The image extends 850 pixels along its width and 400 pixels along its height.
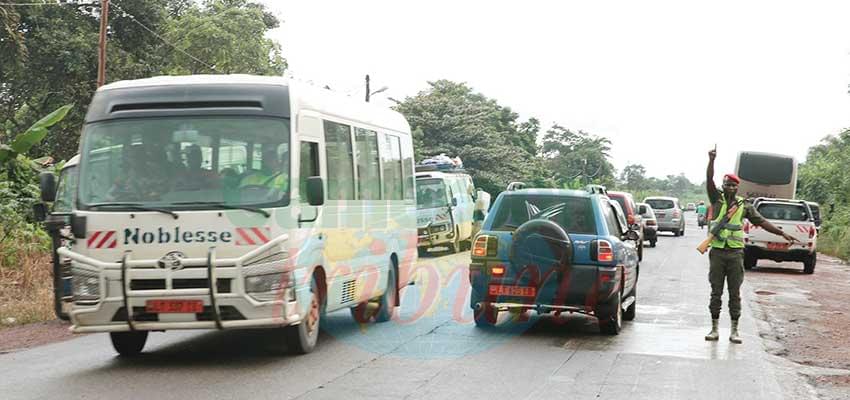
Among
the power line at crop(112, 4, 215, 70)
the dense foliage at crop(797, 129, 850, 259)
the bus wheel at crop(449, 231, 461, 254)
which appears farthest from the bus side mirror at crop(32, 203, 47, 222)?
the power line at crop(112, 4, 215, 70)

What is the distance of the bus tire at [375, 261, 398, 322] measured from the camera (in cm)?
1284

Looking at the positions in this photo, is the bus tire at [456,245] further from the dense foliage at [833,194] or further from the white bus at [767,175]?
the dense foliage at [833,194]

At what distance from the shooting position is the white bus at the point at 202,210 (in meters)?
8.84

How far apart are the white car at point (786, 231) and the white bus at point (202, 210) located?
18157mm

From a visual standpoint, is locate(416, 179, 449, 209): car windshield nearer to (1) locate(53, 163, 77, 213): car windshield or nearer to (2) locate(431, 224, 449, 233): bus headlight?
(2) locate(431, 224, 449, 233): bus headlight

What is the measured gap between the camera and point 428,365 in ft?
30.5

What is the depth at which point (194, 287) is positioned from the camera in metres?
8.83

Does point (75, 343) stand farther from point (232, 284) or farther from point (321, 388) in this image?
point (321, 388)

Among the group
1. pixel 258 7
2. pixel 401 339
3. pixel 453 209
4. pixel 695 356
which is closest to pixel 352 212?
pixel 401 339

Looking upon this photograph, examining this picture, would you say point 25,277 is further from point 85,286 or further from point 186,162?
point 186,162

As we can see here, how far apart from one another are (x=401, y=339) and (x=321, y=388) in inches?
120

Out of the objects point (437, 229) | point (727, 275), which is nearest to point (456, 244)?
point (437, 229)

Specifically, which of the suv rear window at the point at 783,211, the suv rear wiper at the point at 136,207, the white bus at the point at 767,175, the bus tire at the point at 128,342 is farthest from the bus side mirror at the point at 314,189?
the white bus at the point at 767,175

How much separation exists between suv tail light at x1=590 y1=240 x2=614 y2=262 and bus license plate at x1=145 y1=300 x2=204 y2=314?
179 inches
